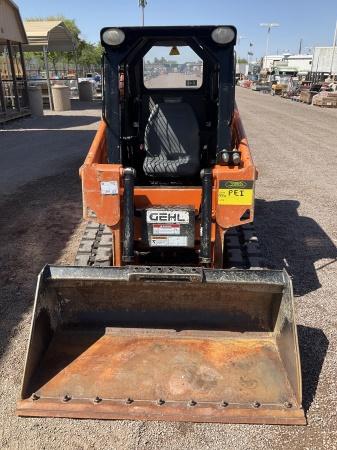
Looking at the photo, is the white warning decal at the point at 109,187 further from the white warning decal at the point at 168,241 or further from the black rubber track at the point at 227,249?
the black rubber track at the point at 227,249

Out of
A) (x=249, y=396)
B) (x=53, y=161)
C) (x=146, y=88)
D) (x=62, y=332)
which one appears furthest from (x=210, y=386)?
(x=53, y=161)

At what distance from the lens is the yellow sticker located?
364 cm

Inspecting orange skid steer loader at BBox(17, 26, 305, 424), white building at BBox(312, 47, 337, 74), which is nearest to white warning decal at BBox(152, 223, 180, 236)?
orange skid steer loader at BBox(17, 26, 305, 424)

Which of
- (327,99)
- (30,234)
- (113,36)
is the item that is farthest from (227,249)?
(327,99)

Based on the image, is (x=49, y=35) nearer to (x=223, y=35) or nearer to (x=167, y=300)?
(x=223, y=35)

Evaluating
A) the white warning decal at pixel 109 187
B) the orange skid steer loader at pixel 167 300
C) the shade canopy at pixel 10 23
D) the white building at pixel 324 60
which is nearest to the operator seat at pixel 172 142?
the orange skid steer loader at pixel 167 300

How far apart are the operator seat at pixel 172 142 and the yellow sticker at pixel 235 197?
74cm

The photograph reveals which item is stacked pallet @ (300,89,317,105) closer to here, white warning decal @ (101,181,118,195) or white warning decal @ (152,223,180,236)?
white warning decal @ (152,223,180,236)

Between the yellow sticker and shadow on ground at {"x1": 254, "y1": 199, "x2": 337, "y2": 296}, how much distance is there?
→ 1427 millimetres

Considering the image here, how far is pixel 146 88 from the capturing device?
495 centimetres

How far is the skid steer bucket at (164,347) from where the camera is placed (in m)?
2.90

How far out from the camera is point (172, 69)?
4.92m

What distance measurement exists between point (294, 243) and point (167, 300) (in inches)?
113

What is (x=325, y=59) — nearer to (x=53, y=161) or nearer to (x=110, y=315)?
(x=53, y=161)
